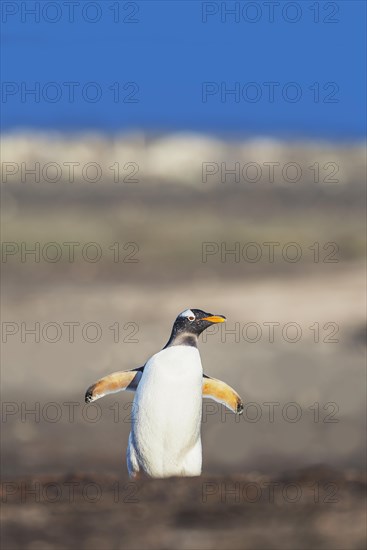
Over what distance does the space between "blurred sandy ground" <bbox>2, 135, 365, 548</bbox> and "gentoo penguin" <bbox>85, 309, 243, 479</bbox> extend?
55 cm

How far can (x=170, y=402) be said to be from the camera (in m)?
A: 5.73

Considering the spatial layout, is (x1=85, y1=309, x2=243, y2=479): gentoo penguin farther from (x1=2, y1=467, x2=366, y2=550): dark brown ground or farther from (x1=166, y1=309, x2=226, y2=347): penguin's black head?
(x1=2, y1=467, x2=366, y2=550): dark brown ground

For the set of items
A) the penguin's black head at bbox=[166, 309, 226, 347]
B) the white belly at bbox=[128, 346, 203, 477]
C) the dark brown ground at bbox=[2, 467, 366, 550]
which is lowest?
the dark brown ground at bbox=[2, 467, 366, 550]

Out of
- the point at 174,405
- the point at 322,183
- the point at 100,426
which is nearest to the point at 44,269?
the point at 100,426

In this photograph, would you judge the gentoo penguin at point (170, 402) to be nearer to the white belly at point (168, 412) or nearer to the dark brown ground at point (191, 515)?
the white belly at point (168, 412)

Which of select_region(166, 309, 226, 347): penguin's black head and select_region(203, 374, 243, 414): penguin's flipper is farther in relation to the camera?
select_region(203, 374, 243, 414): penguin's flipper

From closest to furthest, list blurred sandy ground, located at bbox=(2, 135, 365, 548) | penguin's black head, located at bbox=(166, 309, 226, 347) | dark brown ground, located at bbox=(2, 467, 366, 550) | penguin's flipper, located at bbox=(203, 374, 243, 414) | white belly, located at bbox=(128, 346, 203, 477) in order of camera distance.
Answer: dark brown ground, located at bbox=(2, 467, 366, 550) → white belly, located at bbox=(128, 346, 203, 477) → penguin's black head, located at bbox=(166, 309, 226, 347) → penguin's flipper, located at bbox=(203, 374, 243, 414) → blurred sandy ground, located at bbox=(2, 135, 365, 548)

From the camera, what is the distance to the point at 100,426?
840cm

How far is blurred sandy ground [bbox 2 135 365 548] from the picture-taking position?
804 centimetres

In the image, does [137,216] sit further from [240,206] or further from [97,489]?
[97,489]

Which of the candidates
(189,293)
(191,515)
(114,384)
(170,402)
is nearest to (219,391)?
(170,402)

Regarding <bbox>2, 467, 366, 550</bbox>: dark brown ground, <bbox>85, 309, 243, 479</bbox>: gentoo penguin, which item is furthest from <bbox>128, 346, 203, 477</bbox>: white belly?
<bbox>2, 467, 366, 550</bbox>: dark brown ground

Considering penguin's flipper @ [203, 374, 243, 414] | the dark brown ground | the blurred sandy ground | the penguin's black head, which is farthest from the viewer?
the blurred sandy ground

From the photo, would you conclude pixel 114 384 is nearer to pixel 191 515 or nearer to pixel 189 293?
pixel 191 515
